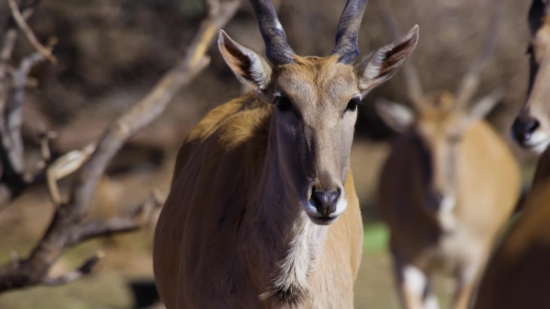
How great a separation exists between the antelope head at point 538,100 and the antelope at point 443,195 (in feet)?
8.40

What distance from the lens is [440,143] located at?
6.62 metres

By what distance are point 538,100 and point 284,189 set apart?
63.3 inches

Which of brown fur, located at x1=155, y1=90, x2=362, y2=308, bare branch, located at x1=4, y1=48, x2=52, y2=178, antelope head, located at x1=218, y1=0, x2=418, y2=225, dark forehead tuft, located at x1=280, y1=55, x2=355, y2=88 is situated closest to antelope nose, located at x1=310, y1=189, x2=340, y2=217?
antelope head, located at x1=218, y1=0, x2=418, y2=225

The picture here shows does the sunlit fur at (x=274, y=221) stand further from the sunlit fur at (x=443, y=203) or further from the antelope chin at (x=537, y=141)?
the sunlit fur at (x=443, y=203)

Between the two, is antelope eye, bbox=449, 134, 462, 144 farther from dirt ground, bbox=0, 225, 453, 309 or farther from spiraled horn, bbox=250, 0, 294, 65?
spiraled horn, bbox=250, 0, 294, 65

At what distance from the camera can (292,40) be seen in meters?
11.9

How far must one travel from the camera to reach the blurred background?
1027cm

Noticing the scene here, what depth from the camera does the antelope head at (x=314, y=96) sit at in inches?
106

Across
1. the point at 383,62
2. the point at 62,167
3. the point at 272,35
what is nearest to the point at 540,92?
the point at 383,62

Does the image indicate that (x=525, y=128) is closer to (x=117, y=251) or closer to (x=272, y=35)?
(x=272, y=35)

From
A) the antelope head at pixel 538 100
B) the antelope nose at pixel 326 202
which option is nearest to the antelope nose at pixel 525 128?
the antelope head at pixel 538 100

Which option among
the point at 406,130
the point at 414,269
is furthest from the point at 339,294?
the point at 406,130

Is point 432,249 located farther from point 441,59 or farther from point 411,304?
point 441,59

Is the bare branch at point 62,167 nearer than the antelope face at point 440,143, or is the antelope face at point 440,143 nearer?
the bare branch at point 62,167
